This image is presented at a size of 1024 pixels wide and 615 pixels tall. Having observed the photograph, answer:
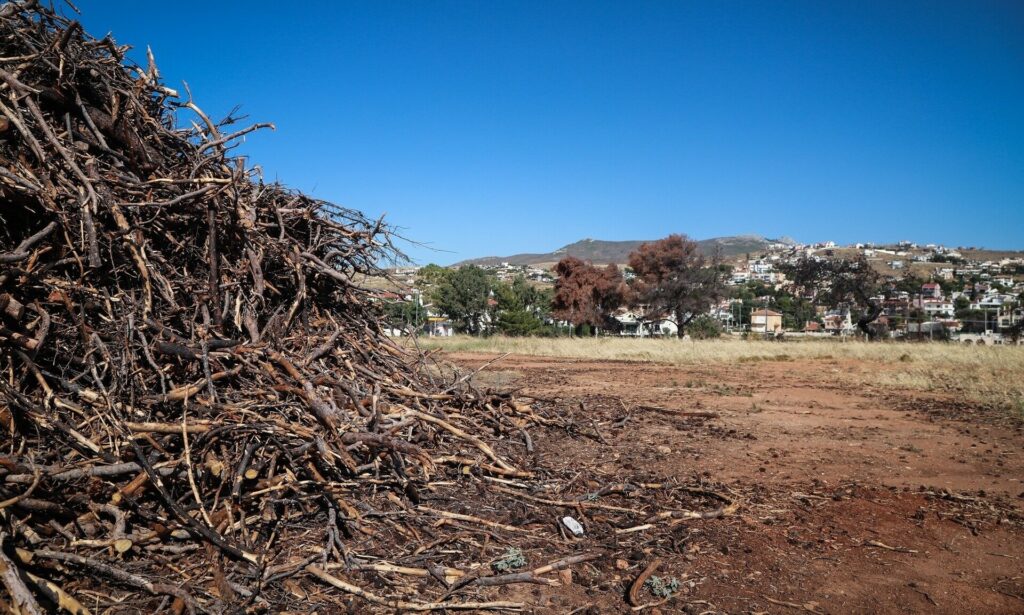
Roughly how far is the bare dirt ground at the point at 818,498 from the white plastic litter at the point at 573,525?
186 mm

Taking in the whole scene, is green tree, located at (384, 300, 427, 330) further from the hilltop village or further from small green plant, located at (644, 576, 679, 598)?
small green plant, located at (644, 576, 679, 598)

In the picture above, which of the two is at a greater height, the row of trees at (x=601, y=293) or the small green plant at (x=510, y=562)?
the row of trees at (x=601, y=293)

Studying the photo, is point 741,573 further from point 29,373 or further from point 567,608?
point 29,373

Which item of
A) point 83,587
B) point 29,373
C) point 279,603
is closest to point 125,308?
point 29,373

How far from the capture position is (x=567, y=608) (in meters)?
2.93

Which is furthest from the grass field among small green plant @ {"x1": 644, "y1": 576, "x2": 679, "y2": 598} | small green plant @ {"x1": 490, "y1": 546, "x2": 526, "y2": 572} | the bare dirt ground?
small green plant @ {"x1": 644, "y1": 576, "x2": 679, "y2": 598}

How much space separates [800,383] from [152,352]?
1221 centimetres

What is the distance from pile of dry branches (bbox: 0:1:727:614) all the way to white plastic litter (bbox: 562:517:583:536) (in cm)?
11

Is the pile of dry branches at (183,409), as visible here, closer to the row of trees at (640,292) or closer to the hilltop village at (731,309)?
the hilltop village at (731,309)

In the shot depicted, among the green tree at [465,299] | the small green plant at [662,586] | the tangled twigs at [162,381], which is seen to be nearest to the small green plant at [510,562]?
the tangled twigs at [162,381]

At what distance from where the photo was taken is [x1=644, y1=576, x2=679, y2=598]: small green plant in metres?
3.05

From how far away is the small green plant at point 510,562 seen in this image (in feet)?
10.5

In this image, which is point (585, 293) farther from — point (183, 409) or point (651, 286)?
point (183, 409)

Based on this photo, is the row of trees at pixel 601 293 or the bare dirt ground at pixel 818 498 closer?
the bare dirt ground at pixel 818 498
